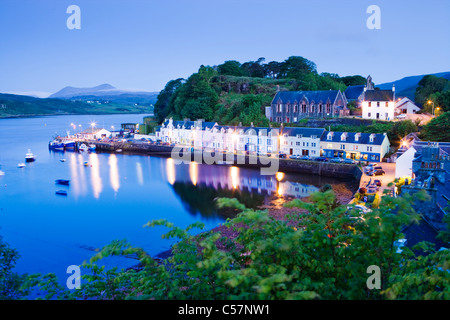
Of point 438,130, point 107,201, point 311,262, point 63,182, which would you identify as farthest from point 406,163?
point 63,182

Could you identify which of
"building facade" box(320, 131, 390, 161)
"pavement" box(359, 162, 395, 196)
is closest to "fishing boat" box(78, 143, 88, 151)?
"building facade" box(320, 131, 390, 161)

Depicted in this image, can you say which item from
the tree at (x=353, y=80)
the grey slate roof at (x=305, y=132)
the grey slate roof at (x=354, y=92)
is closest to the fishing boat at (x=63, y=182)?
the grey slate roof at (x=305, y=132)

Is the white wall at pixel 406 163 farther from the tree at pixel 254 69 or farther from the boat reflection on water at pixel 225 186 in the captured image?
the tree at pixel 254 69

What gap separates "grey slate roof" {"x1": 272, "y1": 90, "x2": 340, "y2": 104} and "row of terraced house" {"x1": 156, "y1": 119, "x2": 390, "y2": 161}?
760 cm

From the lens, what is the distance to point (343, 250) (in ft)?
14.6

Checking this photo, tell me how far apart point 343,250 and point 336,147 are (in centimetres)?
2871

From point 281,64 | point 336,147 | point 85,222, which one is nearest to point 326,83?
point 281,64

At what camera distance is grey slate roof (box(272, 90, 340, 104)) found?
131 feet

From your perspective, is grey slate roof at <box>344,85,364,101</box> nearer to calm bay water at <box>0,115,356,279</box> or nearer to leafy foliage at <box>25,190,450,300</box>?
calm bay water at <box>0,115,356,279</box>

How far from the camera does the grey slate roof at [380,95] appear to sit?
117 feet

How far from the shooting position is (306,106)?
4125 centimetres

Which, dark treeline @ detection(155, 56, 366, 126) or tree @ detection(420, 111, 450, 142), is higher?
dark treeline @ detection(155, 56, 366, 126)

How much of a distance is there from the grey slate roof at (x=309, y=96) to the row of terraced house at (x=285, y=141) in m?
7.60
